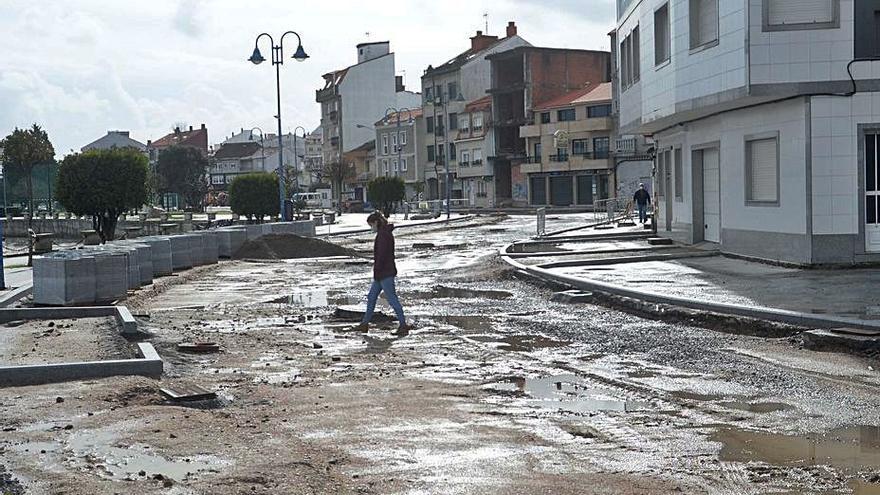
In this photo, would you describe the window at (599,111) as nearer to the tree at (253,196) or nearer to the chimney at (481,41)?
the chimney at (481,41)

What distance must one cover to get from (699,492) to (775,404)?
2.80 meters

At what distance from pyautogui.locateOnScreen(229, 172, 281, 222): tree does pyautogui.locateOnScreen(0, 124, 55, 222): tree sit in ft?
140

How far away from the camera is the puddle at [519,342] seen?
488 inches

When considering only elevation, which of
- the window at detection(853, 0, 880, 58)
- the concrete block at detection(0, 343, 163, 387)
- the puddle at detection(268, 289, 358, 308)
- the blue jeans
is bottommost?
the puddle at detection(268, 289, 358, 308)

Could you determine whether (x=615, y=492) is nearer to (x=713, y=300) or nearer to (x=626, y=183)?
(x=713, y=300)

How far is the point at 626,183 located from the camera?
253 feet

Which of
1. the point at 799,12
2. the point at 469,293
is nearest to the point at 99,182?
the point at 469,293

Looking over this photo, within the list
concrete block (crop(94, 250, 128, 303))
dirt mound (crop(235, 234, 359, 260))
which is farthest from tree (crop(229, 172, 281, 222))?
concrete block (crop(94, 250, 128, 303))

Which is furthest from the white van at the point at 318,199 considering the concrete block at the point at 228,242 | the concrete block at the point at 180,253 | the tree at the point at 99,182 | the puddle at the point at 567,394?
the puddle at the point at 567,394

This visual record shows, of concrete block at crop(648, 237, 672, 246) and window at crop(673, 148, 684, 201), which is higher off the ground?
window at crop(673, 148, 684, 201)

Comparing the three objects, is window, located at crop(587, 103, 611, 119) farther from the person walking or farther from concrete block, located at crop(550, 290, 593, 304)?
the person walking

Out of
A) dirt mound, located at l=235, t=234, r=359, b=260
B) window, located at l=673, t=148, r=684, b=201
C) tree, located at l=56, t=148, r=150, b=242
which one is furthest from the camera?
tree, located at l=56, t=148, r=150, b=242

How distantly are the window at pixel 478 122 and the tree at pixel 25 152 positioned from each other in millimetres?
38048

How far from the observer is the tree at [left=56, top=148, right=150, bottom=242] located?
36.9 metres
